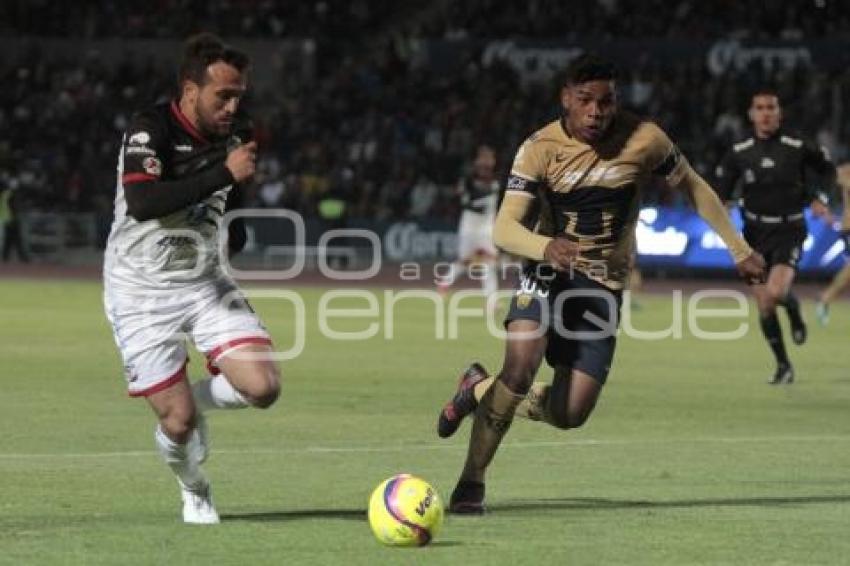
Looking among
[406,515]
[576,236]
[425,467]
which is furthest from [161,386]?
[425,467]

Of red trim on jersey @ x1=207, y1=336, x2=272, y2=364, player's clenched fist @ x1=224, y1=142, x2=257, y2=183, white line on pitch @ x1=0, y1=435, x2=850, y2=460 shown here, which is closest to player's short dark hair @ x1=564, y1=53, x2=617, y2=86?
player's clenched fist @ x1=224, y1=142, x2=257, y2=183

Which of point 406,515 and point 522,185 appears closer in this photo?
point 406,515

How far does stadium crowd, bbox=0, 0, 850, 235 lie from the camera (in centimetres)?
3881

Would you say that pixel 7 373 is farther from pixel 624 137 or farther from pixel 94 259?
pixel 94 259

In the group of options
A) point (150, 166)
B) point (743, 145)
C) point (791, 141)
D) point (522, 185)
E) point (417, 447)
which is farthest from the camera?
point (743, 145)

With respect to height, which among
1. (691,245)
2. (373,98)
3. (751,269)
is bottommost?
(691,245)

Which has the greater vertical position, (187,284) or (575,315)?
(187,284)

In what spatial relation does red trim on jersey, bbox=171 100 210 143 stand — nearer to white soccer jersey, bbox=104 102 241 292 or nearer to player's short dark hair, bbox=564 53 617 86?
white soccer jersey, bbox=104 102 241 292

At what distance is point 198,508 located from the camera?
9.35 m

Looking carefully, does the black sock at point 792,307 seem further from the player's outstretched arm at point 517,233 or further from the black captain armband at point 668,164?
the player's outstretched arm at point 517,233

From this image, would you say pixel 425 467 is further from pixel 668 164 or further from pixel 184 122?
pixel 184 122

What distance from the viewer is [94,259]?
129ft

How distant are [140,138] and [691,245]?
25.6 metres

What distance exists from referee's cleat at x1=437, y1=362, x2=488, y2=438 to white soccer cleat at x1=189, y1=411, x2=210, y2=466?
5.82ft
